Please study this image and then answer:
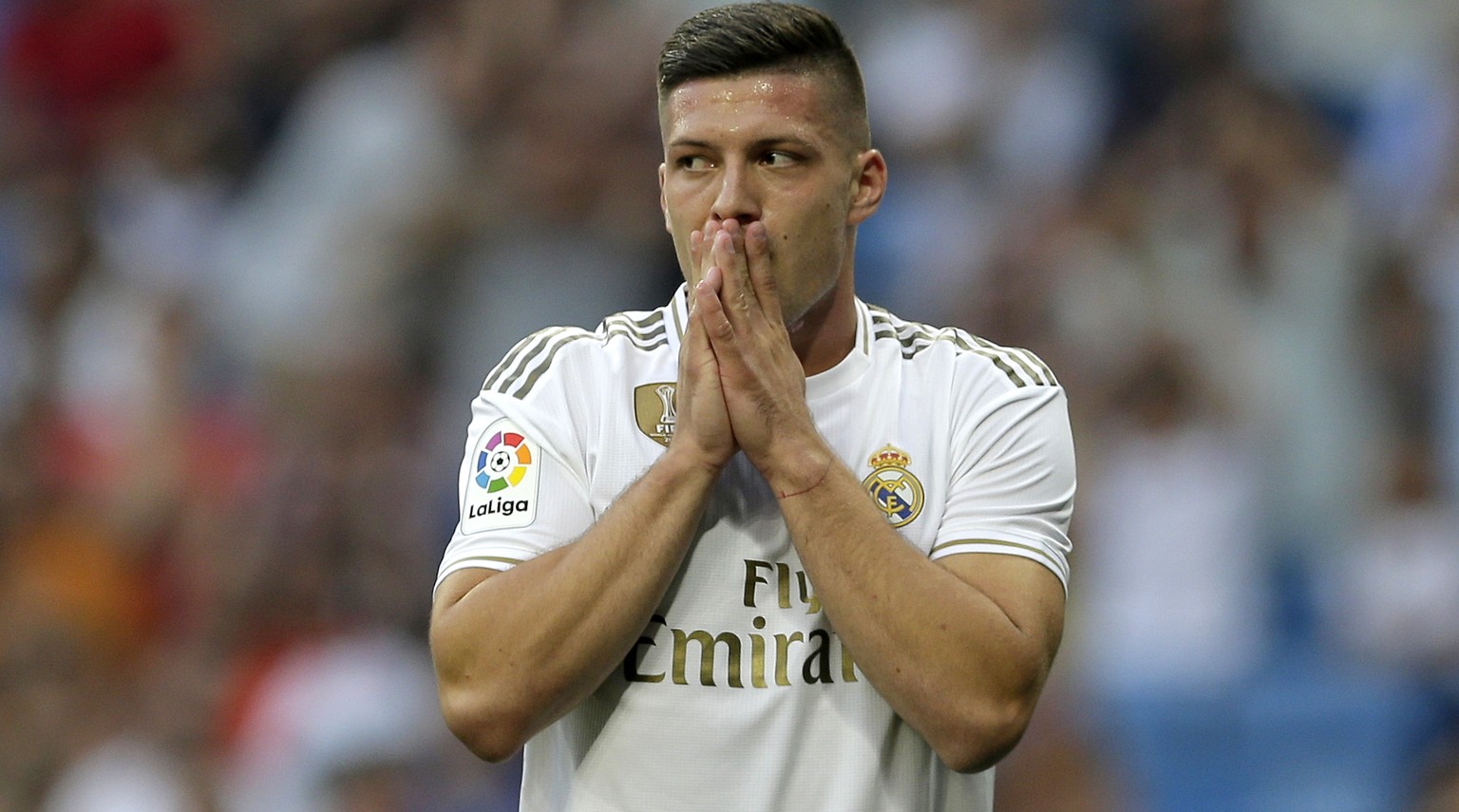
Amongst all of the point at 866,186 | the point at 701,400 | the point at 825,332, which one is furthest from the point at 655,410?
the point at 866,186

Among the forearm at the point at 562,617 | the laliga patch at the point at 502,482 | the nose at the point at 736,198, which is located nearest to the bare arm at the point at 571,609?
the forearm at the point at 562,617

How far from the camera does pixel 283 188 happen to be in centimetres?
819

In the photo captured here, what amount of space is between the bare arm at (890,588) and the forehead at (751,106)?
215mm

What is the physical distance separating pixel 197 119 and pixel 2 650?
286 centimetres

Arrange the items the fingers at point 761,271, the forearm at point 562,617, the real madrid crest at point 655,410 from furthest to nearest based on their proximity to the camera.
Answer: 1. the real madrid crest at point 655,410
2. the fingers at point 761,271
3. the forearm at point 562,617

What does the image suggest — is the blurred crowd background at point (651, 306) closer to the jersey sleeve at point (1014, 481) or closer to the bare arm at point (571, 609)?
the jersey sleeve at point (1014, 481)

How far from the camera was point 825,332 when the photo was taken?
353 centimetres

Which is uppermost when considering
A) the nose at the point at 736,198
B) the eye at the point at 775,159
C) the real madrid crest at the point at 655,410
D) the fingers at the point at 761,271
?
the eye at the point at 775,159

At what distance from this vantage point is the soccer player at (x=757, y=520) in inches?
120

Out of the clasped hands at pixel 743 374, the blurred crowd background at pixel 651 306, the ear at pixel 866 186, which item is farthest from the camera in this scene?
the blurred crowd background at pixel 651 306

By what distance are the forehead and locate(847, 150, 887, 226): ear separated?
0.16 metres

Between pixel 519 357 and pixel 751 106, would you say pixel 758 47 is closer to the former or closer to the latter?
pixel 751 106

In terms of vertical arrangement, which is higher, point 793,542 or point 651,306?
point 651,306

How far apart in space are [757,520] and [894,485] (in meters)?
0.26
